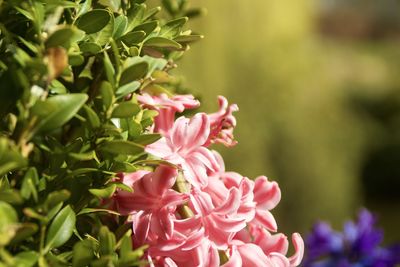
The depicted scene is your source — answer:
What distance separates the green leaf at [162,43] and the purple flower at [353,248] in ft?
2.58

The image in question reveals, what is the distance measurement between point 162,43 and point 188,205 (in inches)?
4.8

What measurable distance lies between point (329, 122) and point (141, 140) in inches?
181

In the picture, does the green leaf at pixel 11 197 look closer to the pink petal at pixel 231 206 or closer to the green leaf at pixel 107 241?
the green leaf at pixel 107 241

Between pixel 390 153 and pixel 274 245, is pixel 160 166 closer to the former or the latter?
pixel 274 245

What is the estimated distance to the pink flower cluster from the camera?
1.71ft

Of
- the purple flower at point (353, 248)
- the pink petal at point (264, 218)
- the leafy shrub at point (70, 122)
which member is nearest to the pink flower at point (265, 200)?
the pink petal at point (264, 218)

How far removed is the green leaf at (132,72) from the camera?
473 mm

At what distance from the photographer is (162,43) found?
0.55 metres

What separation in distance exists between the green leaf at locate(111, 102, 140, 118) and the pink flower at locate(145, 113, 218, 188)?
64 millimetres

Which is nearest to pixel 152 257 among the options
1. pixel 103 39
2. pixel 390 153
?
pixel 103 39

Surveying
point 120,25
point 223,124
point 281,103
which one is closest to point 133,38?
point 120,25

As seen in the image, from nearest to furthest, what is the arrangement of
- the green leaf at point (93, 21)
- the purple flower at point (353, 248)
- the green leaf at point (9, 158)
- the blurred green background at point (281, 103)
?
the green leaf at point (9, 158), the green leaf at point (93, 21), the purple flower at point (353, 248), the blurred green background at point (281, 103)

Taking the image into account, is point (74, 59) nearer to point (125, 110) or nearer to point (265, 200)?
point (125, 110)

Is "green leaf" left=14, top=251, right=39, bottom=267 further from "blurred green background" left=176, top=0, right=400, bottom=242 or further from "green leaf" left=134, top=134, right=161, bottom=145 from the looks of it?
"blurred green background" left=176, top=0, right=400, bottom=242
